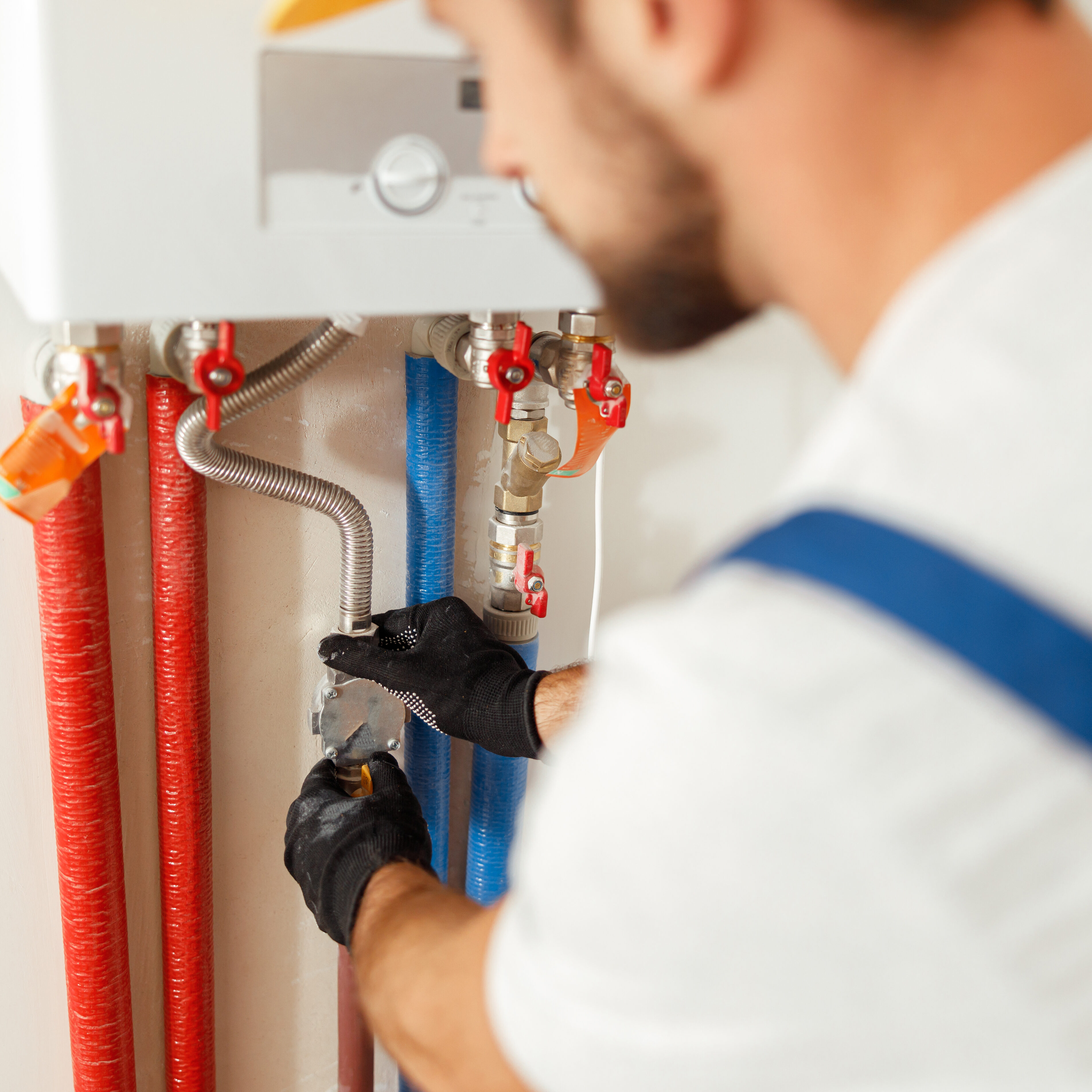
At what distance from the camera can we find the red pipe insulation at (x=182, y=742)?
2.52 feet

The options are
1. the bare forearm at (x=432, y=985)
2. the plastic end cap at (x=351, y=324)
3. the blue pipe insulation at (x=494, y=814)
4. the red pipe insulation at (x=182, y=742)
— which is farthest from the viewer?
the blue pipe insulation at (x=494, y=814)

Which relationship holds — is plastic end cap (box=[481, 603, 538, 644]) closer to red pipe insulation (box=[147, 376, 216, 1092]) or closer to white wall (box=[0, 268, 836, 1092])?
white wall (box=[0, 268, 836, 1092])

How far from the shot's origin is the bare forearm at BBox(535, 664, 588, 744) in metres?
0.85

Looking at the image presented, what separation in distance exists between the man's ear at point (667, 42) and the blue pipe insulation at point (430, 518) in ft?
1.62

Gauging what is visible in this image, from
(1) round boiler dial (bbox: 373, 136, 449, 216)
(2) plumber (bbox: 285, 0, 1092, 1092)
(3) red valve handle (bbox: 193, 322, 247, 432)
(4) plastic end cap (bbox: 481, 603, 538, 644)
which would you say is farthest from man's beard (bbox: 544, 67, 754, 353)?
(4) plastic end cap (bbox: 481, 603, 538, 644)

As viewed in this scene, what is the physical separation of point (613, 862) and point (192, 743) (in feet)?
1.88

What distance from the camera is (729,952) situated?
1.10 feet

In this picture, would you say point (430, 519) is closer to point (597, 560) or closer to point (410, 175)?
point (597, 560)

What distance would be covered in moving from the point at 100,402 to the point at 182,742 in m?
0.33

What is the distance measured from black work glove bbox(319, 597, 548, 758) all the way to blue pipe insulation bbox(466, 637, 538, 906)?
97 millimetres

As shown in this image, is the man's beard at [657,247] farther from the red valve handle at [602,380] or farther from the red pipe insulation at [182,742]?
the red pipe insulation at [182,742]

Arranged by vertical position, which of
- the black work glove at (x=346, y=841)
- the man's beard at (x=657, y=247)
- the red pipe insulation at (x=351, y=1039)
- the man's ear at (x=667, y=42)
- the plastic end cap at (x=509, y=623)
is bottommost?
the red pipe insulation at (x=351, y=1039)

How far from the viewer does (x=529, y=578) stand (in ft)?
2.90

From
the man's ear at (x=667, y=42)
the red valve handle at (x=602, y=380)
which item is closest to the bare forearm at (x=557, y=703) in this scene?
the red valve handle at (x=602, y=380)
